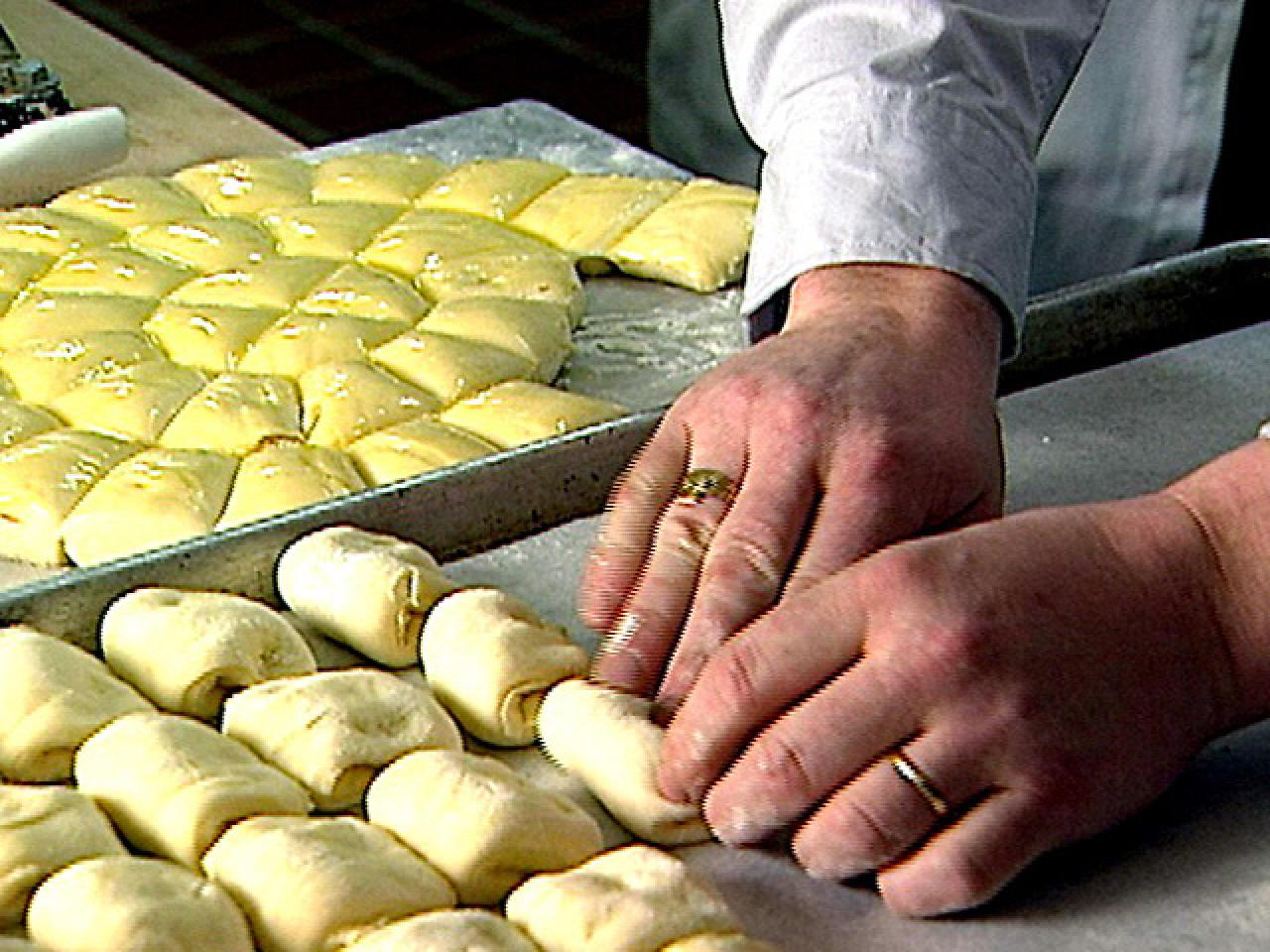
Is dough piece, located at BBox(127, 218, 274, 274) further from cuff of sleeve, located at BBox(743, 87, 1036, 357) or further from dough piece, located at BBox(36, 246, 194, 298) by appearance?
cuff of sleeve, located at BBox(743, 87, 1036, 357)

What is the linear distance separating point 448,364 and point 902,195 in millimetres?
466

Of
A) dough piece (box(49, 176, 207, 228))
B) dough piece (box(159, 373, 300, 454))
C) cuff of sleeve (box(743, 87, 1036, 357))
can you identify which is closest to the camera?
cuff of sleeve (box(743, 87, 1036, 357))

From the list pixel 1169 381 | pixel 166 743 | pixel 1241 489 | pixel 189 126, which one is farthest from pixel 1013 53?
pixel 189 126

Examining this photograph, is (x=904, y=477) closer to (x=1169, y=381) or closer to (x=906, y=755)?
(x=906, y=755)

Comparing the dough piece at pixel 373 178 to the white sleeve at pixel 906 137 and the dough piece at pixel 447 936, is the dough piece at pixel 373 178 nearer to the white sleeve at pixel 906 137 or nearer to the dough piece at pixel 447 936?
the white sleeve at pixel 906 137

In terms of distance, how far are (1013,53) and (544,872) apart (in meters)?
0.67

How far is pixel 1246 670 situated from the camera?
3.76ft

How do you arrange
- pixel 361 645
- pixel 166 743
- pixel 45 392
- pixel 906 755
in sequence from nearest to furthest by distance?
pixel 906 755, pixel 166 743, pixel 361 645, pixel 45 392

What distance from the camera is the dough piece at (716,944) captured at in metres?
1.06

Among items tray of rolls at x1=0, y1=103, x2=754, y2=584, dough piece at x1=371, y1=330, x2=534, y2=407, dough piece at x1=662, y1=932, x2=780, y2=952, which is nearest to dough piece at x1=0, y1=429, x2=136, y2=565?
tray of rolls at x1=0, y1=103, x2=754, y2=584

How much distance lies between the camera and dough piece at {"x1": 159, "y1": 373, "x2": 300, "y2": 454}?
1674 mm

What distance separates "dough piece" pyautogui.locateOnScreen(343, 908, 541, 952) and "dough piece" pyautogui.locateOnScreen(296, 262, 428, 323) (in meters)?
0.85

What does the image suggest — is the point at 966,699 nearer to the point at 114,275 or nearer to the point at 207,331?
the point at 207,331

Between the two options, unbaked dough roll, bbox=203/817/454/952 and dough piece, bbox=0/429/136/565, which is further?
dough piece, bbox=0/429/136/565
